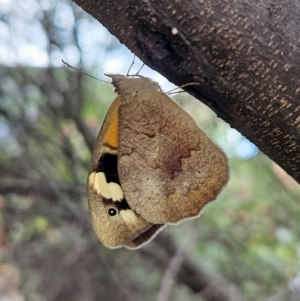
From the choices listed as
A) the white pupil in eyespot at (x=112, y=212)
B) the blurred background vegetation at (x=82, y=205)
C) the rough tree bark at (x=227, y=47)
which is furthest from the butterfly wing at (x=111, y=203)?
the blurred background vegetation at (x=82, y=205)

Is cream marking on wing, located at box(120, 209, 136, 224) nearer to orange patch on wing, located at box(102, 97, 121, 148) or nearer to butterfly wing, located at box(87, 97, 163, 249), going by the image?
butterfly wing, located at box(87, 97, 163, 249)

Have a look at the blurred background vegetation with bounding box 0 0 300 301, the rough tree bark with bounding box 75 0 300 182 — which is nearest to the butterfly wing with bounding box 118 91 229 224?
the rough tree bark with bounding box 75 0 300 182

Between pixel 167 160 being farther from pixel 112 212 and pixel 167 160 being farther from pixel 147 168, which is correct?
pixel 112 212

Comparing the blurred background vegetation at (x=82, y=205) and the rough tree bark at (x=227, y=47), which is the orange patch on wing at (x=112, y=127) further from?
the blurred background vegetation at (x=82, y=205)

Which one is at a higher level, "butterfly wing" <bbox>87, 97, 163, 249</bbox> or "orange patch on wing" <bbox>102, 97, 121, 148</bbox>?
"orange patch on wing" <bbox>102, 97, 121, 148</bbox>

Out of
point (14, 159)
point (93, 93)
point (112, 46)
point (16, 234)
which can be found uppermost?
point (112, 46)

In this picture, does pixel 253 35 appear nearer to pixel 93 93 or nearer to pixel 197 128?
pixel 197 128

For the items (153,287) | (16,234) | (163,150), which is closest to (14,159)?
(16,234)
